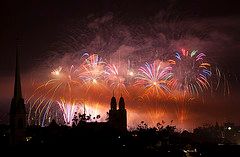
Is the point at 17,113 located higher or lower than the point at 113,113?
lower

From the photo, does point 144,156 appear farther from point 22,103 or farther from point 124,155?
point 22,103

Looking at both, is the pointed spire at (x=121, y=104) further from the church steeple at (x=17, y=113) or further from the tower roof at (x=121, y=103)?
the church steeple at (x=17, y=113)

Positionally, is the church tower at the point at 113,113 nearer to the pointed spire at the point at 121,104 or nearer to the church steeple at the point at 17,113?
the pointed spire at the point at 121,104

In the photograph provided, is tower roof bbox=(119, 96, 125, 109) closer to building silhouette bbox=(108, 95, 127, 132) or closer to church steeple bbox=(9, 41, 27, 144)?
building silhouette bbox=(108, 95, 127, 132)

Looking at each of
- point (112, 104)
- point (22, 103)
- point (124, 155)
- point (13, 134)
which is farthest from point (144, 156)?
point (112, 104)

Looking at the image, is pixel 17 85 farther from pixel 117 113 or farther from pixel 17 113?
pixel 117 113

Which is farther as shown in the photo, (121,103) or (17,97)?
(121,103)

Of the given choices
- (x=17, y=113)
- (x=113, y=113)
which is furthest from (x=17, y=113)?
(x=113, y=113)

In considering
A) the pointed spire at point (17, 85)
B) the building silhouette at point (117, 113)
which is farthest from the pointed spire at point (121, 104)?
the pointed spire at point (17, 85)

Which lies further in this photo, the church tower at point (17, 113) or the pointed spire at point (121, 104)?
the pointed spire at point (121, 104)

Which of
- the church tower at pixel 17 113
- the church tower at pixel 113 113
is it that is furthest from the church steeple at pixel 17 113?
the church tower at pixel 113 113

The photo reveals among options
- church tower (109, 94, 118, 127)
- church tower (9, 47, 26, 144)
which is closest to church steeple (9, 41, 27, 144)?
church tower (9, 47, 26, 144)

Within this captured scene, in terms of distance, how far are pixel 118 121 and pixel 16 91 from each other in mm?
28555

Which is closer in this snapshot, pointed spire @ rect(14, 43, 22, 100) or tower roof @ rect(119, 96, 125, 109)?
pointed spire @ rect(14, 43, 22, 100)
